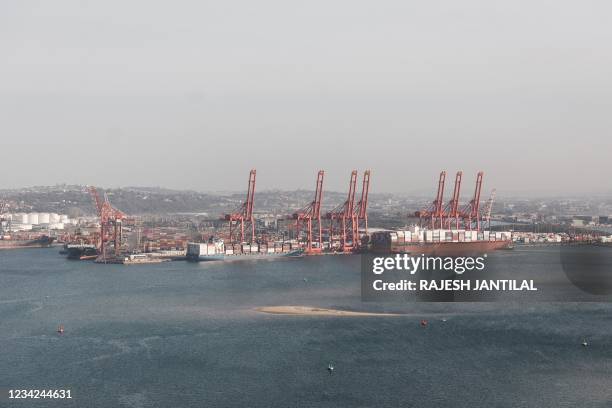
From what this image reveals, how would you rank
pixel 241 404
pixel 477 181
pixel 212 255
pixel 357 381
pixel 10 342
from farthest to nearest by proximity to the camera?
pixel 477 181
pixel 212 255
pixel 10 342
pixel 357 381
pixel 241 404

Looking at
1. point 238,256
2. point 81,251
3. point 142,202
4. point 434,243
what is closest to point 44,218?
point 142,202

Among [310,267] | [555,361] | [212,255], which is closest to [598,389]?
[555,361]

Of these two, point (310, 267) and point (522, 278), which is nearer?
point (522, 278)

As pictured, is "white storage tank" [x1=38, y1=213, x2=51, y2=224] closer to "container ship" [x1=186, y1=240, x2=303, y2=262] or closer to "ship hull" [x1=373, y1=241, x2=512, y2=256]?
"container ship" [x1=186, y1=240, x2=303, y2=262]

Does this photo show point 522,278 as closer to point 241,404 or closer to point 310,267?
point 310,267

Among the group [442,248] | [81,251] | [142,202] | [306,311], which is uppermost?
[142,202]

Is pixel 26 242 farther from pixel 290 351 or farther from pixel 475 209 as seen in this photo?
pixel 290 351
